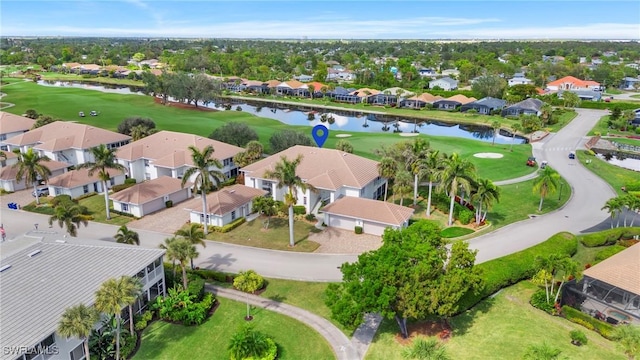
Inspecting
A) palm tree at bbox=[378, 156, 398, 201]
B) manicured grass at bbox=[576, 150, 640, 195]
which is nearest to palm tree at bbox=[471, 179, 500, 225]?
palm tree at bbox=[378, 156, 398, 201]

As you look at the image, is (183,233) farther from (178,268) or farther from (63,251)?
(63,251)

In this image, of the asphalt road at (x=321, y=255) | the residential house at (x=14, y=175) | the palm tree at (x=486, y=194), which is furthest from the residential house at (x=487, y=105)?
the residential house at (x=14, y=175)

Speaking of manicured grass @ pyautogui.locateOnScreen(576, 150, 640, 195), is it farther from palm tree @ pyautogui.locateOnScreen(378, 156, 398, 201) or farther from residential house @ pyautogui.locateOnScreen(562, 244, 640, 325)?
palm tree @ pyautogui.locateOnScreen(378, 156, 398, 201)

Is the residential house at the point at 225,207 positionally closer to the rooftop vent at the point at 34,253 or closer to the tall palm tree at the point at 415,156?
the tall palm tree at the point at 415,156

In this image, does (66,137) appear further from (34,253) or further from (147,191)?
(34,253)

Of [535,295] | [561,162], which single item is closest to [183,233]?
[535,295]

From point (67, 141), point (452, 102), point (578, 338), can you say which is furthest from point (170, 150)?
point (452, 102)
